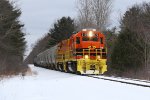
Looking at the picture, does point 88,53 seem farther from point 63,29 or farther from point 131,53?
point 63,29

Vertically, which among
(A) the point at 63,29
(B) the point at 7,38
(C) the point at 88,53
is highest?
(A) the point at 63,29

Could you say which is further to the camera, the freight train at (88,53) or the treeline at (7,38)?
the treeline at (7,38)

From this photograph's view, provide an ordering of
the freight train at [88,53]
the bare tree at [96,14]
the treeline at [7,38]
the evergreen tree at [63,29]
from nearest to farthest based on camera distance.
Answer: the freight train at [88,53], the treeline at [7,38], the bare tree at [96,14], the evergreen tree at [63,29]

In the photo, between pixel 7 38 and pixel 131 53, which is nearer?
pixel 131 53

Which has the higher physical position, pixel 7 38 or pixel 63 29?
pixel 63 29

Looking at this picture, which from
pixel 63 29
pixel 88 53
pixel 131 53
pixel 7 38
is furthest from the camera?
pixel 63 29

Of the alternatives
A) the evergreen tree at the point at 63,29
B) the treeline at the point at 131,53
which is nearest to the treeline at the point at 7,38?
the treeline at the point at 131,53

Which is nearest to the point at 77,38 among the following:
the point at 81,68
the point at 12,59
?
the point at 81,68

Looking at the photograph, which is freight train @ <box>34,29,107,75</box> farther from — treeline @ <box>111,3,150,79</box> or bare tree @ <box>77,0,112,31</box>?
bare tree @ <box>77,0,112,31</box>

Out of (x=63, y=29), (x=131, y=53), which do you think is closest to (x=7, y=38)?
(x=131, y=53)

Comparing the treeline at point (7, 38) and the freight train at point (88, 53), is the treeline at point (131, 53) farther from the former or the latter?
the treeline at point (7, 38)

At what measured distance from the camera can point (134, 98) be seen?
39.1ft

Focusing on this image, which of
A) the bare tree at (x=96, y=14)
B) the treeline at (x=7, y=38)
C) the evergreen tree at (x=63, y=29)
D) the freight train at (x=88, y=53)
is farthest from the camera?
the evergreen tree at (x=63, y=29)

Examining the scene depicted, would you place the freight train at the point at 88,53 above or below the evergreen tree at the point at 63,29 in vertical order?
below
